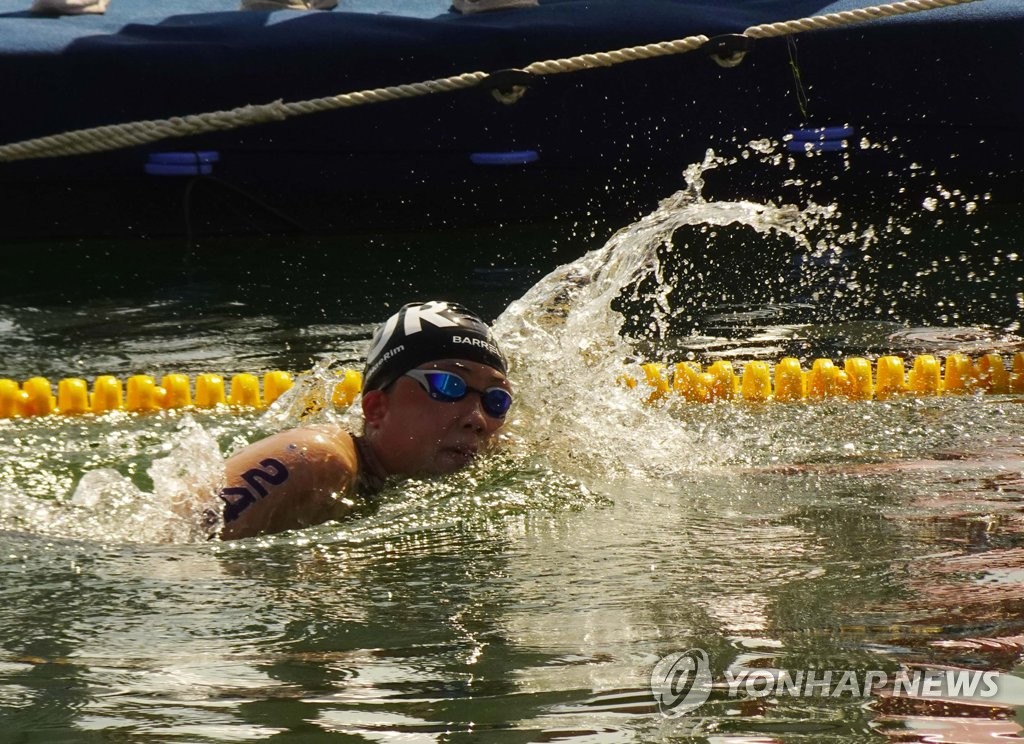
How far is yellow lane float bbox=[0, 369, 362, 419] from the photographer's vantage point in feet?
17.1

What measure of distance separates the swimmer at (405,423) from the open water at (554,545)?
0.12 meters

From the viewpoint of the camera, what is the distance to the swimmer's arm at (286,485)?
3.50m

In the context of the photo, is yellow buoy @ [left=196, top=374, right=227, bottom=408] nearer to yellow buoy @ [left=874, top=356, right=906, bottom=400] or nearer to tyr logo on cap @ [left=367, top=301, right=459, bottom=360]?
tyr logo on cap @ [left=367, top=301, right=459, bottom=360]

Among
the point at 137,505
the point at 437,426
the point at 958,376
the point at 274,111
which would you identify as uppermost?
the point at 274,111

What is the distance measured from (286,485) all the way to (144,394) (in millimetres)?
1951

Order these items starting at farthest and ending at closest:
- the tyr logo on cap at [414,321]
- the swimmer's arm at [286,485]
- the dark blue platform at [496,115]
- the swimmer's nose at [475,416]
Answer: the dark blue platform at [496,115] < the tyr logo on cap at [414,321] < the swimmer's nose at [475,416] < the swimmer's arm at [286,485]

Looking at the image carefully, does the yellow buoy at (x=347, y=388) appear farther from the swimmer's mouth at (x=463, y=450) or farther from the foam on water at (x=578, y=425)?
the swimmer's mouth at (x=463, y=450)

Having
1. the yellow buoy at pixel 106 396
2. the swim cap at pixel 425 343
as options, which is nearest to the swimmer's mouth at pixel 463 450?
the swim cap at pixel 425 343

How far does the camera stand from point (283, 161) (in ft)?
26.1

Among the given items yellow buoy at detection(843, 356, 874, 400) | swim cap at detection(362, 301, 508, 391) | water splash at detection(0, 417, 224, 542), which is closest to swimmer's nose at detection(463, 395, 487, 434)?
swim cap at detection(362, 301, 508, 391)

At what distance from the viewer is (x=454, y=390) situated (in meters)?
3.81

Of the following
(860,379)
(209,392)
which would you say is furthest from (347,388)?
(860,379)

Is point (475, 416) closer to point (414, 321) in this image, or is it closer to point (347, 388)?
point (414, 321)

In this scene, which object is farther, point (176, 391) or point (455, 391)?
point (176, 391)
